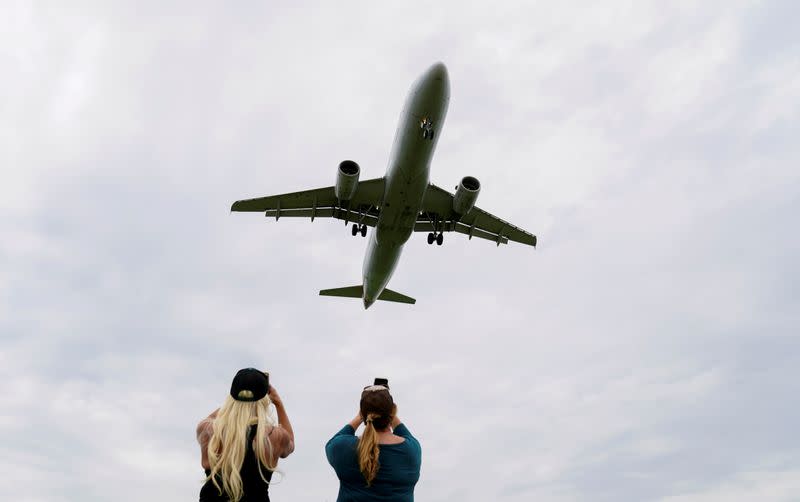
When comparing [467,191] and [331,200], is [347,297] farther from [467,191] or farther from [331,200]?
[467,191]

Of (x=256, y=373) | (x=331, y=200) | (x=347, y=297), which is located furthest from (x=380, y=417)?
(x=347, y=297)

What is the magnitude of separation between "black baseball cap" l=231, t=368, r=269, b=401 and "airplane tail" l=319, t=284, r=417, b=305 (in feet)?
110

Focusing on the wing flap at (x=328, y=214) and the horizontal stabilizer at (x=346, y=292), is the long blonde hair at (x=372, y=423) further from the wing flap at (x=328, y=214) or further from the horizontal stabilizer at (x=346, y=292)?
the horizontal stabilizer at (x=346, y=292)

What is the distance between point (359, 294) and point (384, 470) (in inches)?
1354

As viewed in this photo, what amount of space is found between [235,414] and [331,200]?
2871 cm

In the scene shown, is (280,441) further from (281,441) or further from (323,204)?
(323,204)

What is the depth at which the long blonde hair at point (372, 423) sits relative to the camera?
4773 millimetres

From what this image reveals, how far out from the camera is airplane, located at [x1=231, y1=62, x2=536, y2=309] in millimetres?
25883

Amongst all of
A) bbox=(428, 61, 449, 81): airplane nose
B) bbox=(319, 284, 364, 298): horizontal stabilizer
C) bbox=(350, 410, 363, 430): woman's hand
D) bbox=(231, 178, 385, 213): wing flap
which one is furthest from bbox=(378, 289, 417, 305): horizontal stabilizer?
bbox=(350, 410, 363, 430): woman's hand

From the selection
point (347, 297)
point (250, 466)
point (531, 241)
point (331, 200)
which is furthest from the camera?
point (347, 297)

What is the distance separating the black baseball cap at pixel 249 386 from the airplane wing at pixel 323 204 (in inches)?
1035

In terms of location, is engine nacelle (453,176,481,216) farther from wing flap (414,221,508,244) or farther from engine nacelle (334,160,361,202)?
engine nacelle (334,160,361,202)

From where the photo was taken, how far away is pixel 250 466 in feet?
15.3

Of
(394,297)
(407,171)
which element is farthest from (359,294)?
(407,171)
